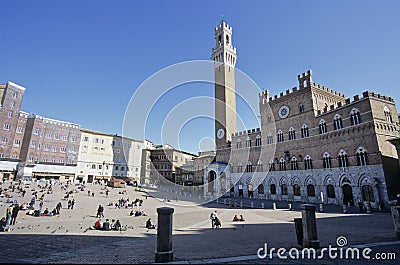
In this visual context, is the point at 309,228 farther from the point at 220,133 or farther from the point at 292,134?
the point at 220,133

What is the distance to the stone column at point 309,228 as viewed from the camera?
8094mm

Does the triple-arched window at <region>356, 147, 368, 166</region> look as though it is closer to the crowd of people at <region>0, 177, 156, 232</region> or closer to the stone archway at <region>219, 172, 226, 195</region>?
the stone archway at <region>219, 172, 226, 195</region>

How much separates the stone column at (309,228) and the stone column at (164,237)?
5.13 metres

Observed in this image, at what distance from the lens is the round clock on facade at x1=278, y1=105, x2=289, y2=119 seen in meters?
36.2

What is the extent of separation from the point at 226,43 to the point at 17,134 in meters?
51.6

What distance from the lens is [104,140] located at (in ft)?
204

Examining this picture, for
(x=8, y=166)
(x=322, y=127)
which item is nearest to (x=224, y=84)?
(x=322, y=127)

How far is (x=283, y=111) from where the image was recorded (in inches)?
1452

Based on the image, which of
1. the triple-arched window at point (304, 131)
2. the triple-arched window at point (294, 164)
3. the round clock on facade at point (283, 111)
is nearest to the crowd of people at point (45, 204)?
the triple-arched window at point (294, 164)

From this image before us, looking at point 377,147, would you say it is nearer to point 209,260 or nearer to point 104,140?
point 209,260

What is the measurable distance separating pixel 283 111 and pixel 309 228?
31.2 meters

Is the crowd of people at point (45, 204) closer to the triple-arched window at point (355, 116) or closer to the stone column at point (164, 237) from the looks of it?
the stone column at point (164, 237)

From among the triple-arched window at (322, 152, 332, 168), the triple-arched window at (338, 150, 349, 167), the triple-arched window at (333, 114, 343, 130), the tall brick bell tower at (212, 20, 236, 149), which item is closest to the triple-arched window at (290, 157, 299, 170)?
the triple-arched window at (322, 152, 332, 168)

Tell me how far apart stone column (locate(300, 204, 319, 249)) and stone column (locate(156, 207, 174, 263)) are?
513 centimetres
